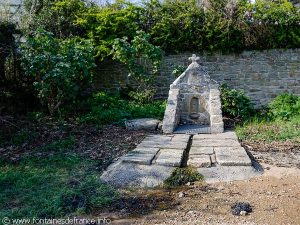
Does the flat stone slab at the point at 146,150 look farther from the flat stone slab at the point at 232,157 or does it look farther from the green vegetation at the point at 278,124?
the green vegetation at the point at 278,124

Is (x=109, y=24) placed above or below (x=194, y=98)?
above

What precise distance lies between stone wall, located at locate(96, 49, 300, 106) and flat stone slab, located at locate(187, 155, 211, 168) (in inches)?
231

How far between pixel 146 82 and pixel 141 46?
1025 millimetres

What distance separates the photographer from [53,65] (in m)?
7.54

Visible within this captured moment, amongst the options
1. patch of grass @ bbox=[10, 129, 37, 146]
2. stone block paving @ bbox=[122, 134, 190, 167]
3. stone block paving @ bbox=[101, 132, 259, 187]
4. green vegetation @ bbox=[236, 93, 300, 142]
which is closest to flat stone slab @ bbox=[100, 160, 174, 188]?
stone block paving @ bbox=[101, 132, 259, 187]

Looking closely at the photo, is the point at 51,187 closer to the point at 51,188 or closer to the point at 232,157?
the point at 51,188

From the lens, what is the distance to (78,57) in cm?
770

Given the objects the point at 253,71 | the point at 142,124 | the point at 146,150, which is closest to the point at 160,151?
the point at 146,150

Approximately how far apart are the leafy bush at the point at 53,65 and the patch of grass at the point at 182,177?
401 centimetres

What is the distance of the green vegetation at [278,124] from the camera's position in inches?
251

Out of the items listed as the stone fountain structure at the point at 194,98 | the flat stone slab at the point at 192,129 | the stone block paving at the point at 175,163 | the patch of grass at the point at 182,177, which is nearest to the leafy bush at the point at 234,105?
the stone fountain structure at the point at 194,98

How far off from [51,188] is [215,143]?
275 cm

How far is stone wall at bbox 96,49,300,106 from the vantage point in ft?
33.6

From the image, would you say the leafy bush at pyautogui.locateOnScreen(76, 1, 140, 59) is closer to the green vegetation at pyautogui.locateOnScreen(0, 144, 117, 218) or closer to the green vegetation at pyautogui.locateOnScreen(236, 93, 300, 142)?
the green vegetation at pyautogui.locateOnScreen(236, 93, 300, 142)
